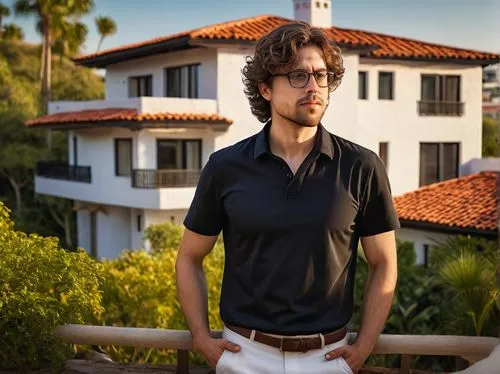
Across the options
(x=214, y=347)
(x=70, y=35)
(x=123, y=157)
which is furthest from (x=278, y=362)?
(x=70, y=35)

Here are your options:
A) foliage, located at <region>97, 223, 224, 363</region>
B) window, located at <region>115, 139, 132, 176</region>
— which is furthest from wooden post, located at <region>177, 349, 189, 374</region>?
window, located at <region>115, 139, 132, 176</region>

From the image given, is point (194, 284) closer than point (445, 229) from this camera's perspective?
Yes

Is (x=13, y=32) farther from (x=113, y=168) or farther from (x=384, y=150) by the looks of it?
(x=384, y=150)

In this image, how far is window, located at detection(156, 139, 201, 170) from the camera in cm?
2531

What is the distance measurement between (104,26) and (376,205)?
4153 cm

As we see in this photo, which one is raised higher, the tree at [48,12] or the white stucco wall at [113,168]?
the tree at [48,12]

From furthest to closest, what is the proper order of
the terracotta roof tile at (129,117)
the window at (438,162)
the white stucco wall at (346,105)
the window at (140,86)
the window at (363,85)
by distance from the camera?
1. the window at (438,162)
2. the window at (363,85)
3. the window at (140,86)
4. the white stucco wall at (346,105)
5. the terracotta roof tile at (129,117)

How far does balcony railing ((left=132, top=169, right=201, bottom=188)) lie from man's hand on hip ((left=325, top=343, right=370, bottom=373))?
21.3 metres

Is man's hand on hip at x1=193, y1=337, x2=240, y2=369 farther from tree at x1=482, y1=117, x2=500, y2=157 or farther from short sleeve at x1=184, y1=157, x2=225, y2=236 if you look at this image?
tree at x1=482, y1=117, x2=500, y2=157

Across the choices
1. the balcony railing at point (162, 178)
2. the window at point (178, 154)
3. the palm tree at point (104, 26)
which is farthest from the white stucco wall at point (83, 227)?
the palm tree at point (104, 26)

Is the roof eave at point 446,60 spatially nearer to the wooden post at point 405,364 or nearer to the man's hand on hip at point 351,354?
Answer: the wooden post at point 405,364

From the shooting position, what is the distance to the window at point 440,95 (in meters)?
30.4

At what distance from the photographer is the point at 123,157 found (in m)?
26.2

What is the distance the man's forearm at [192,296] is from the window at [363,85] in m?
25.6
